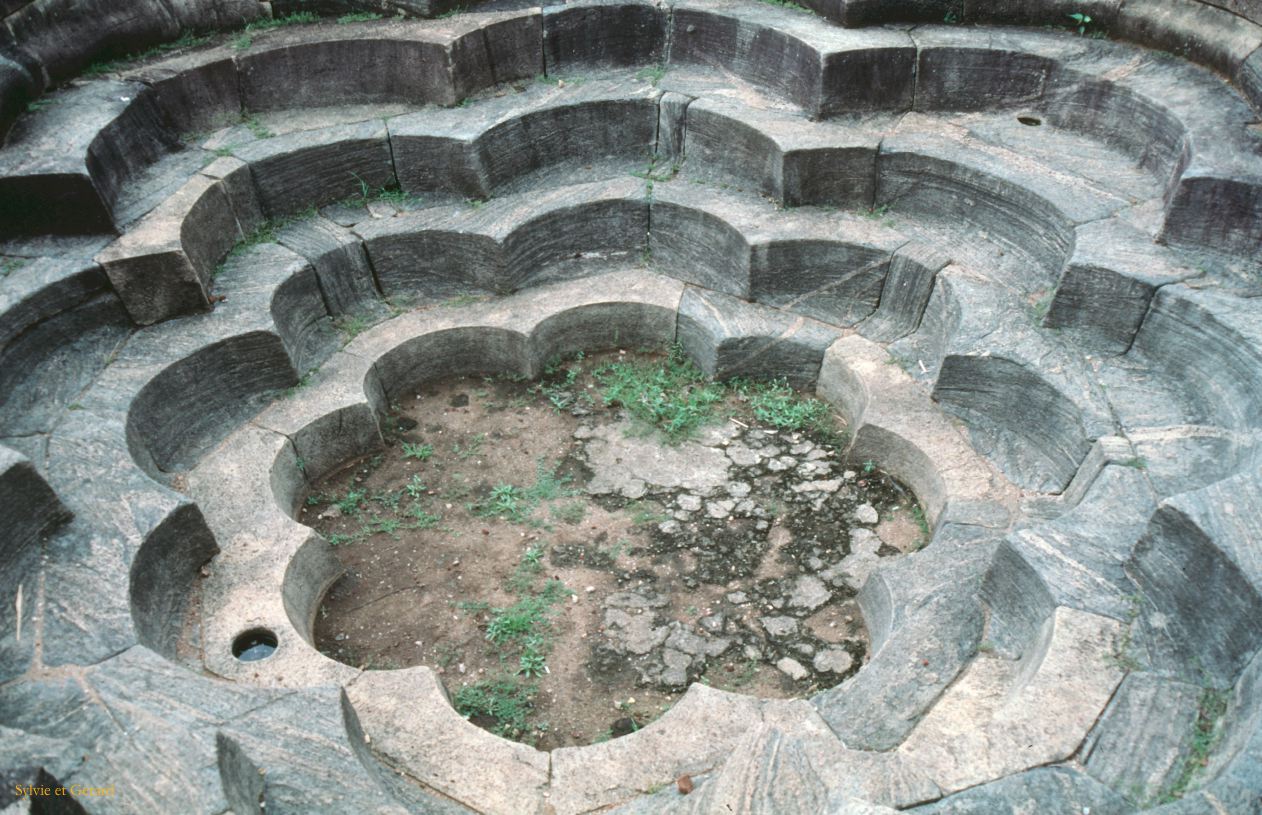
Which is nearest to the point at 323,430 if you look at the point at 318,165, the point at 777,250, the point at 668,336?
the point at 318,165

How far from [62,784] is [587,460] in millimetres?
2872

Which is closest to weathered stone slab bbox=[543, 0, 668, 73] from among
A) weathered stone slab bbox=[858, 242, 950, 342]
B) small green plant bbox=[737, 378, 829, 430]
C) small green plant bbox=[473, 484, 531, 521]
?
weathered stone slab bbox=[858, 242, 950, 342]

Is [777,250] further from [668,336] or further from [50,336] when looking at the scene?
[50,336]

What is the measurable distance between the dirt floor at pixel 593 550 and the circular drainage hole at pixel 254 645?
0.36 meters

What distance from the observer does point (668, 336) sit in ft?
18.5

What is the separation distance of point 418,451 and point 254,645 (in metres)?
1.48

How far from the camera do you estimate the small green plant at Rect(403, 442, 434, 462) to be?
16.6 ft

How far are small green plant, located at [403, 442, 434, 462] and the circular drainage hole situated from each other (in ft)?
4.65

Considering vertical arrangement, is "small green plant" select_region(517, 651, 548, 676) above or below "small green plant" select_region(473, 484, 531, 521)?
below

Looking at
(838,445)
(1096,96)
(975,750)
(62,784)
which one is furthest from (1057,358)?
(62,784)

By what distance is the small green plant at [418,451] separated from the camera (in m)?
5.07

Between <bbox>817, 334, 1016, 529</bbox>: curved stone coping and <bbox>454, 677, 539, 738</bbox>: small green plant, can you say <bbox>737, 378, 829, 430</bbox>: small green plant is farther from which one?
<bbox>454, 677, 539, 738</bbox>: small green plant

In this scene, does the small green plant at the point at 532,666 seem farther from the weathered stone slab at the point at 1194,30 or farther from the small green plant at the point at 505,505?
the weathered stone slab at the point at 1194,30

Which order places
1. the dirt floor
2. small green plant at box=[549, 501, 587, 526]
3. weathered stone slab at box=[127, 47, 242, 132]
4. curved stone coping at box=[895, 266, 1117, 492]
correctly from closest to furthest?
the dirt floor
curved stone coping at box=[895, 266, 1117, 492]
small green plant at box=[549, 501, 587, 526]
weathered stone slab at box=[127, 47, 242, 132]
